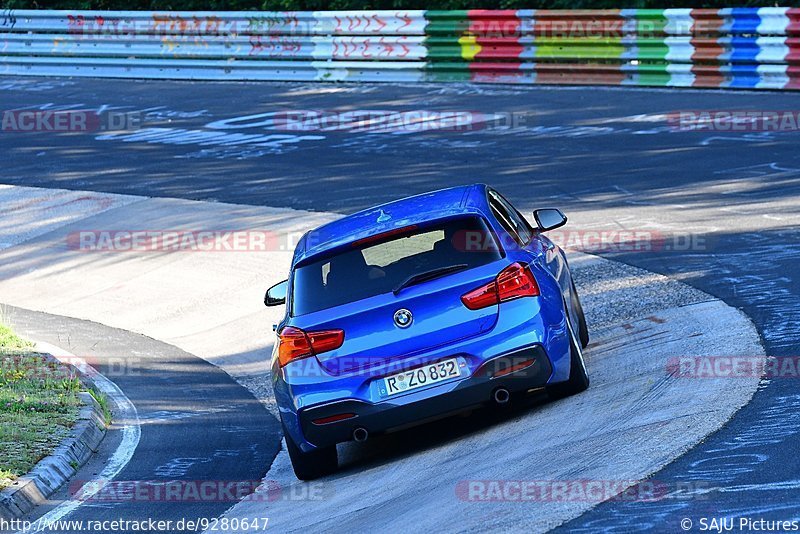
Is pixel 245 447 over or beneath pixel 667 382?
beneath

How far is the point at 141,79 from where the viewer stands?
30.9 m

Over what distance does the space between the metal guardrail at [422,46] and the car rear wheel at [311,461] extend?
1414cm

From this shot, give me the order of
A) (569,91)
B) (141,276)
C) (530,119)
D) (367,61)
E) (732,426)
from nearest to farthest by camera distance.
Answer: (732,426) → (141,276) → (530,119) → (569,91) → (367,61)

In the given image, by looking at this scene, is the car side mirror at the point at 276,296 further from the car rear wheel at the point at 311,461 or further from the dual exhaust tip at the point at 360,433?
the dual exhaust tip at the point at 360,433

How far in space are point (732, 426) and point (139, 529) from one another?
11.4 ft

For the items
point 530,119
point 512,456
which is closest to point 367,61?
point 530,119

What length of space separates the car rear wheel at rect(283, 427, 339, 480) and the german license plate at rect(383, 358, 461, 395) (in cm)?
63

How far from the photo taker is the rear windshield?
8.20 meters

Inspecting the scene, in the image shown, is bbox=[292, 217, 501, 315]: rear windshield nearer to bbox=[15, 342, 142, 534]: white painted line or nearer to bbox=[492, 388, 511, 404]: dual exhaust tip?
bbox=[492, 388, 511, 404]: dual exhaust tip

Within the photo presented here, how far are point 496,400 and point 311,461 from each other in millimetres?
1250

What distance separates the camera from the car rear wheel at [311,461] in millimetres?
8289

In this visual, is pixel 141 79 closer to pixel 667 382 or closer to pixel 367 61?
pixel 367 61

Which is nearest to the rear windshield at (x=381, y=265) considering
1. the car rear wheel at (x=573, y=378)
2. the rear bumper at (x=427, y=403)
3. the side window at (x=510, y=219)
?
the side window at (x=510, y=219)

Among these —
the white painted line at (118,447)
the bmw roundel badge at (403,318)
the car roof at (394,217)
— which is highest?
the car roof at (394,217)
